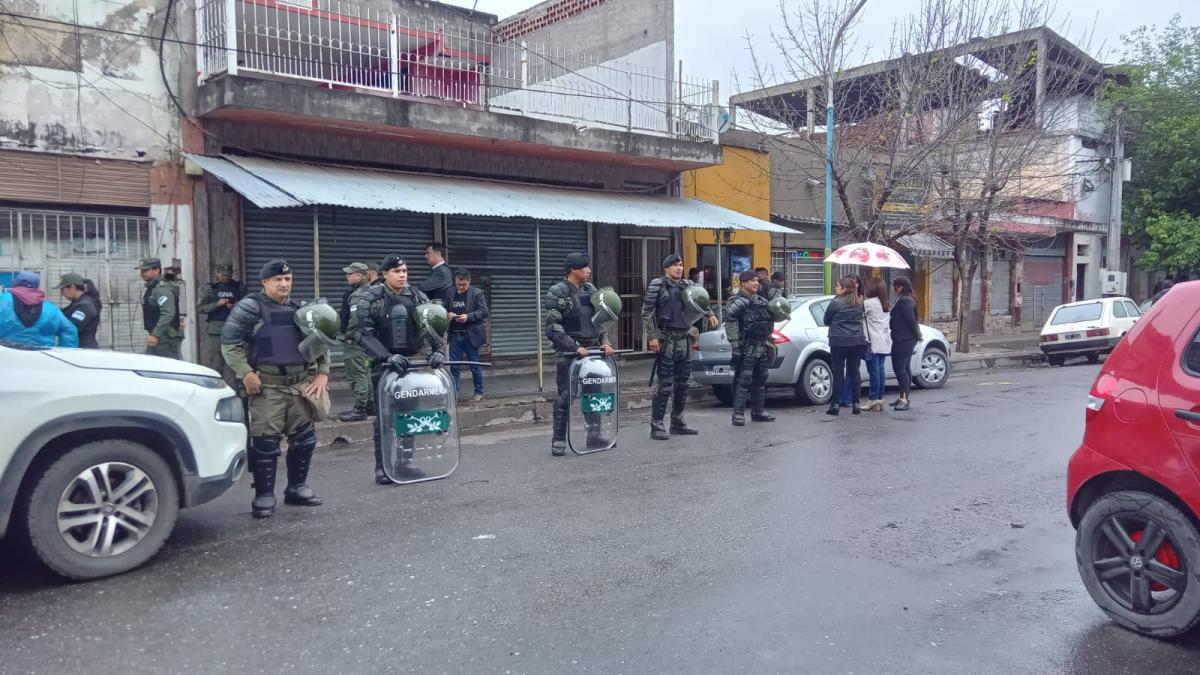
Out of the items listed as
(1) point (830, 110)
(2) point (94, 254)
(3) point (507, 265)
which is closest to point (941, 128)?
(1) point (830, 110)

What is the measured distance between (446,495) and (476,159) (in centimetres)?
789

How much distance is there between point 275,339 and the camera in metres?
5.86

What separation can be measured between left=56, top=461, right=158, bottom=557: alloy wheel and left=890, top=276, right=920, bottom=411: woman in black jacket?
27.4 ft

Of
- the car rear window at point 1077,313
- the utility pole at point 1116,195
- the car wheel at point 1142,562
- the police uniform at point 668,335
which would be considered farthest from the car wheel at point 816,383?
the utility pole at point 1116,195

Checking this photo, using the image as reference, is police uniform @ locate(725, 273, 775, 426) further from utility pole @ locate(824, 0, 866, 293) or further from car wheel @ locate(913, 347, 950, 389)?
utility pole @ locate(824, 0, 866, 293)

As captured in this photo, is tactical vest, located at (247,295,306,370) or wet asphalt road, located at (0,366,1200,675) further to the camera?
tactical vest, located at (247,295,306,370)

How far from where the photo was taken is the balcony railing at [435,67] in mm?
11148

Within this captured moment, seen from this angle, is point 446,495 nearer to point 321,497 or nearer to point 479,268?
point 321,497

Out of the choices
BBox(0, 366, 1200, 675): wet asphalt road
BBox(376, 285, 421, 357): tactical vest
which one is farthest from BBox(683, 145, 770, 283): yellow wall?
BBox(376, 285, 421, 357): tactical vest

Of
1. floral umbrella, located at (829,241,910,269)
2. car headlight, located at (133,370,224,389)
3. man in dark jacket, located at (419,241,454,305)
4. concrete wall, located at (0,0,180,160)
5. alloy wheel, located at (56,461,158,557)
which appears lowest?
alloy wheel, located at (56,461,158,557)

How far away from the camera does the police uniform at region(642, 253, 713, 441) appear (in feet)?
28.6

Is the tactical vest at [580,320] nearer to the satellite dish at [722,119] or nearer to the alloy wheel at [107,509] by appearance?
the alloy wheel at [107,509]

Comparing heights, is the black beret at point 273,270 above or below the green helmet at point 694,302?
above

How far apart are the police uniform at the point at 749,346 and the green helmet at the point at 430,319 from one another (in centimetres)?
393
